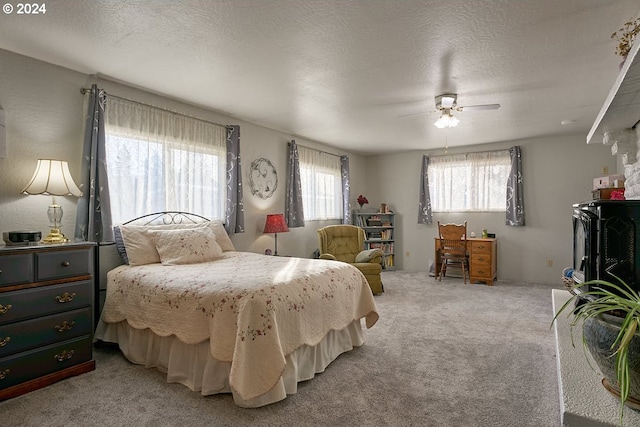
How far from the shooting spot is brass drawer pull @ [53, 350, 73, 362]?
233cm

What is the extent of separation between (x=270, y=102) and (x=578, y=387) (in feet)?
11.6

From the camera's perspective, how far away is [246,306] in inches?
79.4

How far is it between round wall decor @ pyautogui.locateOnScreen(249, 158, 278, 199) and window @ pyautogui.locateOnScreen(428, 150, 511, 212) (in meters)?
3.34

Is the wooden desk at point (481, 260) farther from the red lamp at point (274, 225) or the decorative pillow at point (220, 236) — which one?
the decorative pillow at point (220, 236)

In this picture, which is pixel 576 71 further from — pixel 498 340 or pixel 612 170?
pixel 612 170

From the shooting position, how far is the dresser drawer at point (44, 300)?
212 centimetres

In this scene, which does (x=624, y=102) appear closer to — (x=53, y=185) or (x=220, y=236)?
(x=220, y=236)

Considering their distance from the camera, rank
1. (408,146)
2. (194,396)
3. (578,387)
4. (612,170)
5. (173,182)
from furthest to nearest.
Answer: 1. (408,146)
2. (612,170)
3. (173,182)
4. (194,396)
5. (578,387)

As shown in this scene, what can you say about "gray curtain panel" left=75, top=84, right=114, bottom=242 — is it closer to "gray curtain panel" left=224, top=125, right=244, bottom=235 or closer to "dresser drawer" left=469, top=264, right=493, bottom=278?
"gray curtain panel" left=224, top=125, right=244, bottom=235

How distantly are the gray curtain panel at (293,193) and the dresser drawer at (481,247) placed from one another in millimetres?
2887

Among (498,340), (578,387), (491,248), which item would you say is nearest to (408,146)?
(491,248)

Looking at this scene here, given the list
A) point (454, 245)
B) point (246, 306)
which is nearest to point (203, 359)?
point (246, 306)

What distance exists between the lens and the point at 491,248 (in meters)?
5.50

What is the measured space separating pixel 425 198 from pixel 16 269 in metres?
6.07
